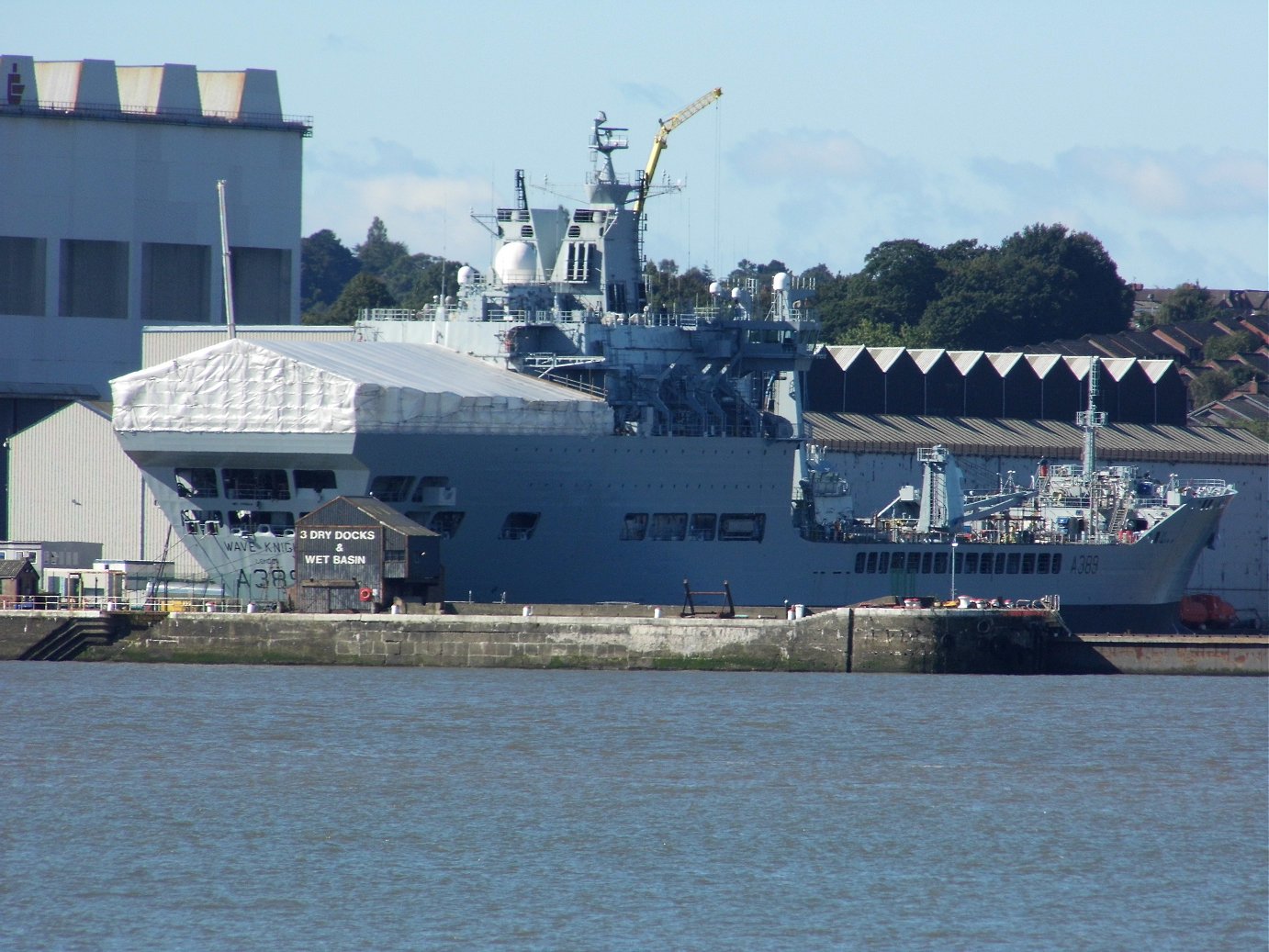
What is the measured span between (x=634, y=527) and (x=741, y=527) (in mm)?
3918

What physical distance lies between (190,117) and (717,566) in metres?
37.1

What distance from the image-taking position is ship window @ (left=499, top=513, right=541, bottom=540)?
210 feet

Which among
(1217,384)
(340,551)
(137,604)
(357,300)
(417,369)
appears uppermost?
(357,300)

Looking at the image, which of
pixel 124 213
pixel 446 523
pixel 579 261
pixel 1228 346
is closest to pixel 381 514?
pixel 446 523

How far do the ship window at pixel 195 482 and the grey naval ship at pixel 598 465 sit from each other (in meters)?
0.06

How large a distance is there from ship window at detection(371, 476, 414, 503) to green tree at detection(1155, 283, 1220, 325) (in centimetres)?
10693

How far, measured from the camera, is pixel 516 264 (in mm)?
71438

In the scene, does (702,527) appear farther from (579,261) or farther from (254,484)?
(254,484)

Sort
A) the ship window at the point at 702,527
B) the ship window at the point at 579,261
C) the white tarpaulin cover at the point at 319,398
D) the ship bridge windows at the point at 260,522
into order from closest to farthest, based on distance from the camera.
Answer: the white tarpaulin cover at the point at 319,398
the ship bridge windows at the point at 260,522
the ship window at the point at 702,527
the ship window at the point at 579,261

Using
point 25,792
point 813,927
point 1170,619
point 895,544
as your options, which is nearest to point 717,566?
point 895,544

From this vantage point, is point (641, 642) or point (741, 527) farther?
point (741, 527)

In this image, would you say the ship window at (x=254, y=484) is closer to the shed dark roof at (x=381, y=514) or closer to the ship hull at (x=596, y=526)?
the ship hull at (x=596, y=526)

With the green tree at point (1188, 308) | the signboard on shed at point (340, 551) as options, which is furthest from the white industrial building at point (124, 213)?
the green tree at point (1188, 308)

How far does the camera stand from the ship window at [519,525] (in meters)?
63.9
